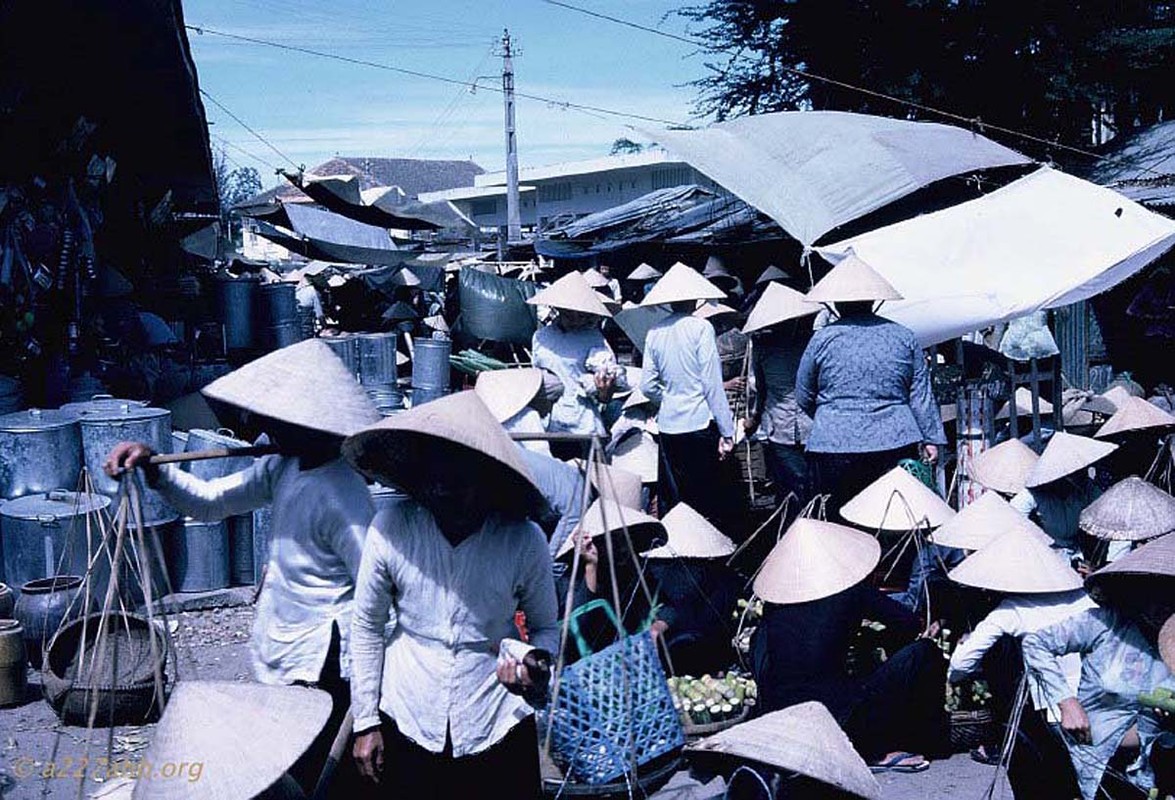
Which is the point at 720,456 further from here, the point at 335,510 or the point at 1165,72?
the point at 1165,72

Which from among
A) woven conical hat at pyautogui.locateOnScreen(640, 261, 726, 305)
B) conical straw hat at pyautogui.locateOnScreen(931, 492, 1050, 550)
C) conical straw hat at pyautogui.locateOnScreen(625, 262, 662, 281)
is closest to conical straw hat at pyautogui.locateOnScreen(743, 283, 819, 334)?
woven conical hat at pyautogui.locateOnScreen(640, 261, 726, 305)

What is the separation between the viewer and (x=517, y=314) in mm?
13352

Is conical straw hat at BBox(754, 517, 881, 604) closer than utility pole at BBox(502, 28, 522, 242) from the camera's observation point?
Yes

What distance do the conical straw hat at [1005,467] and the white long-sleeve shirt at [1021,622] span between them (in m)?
1.82

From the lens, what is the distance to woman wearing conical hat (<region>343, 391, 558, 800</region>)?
276cm

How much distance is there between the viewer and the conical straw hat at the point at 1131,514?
4559 millimetres

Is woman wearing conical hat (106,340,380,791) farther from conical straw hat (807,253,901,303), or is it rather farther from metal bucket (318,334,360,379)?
metal bucket (318,334,360,379)

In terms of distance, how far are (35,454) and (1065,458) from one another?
17.1 feet

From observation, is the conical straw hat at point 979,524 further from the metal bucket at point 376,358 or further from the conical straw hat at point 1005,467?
the metal bucket at point 376,358

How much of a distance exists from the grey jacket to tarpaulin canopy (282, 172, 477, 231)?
1043 cm

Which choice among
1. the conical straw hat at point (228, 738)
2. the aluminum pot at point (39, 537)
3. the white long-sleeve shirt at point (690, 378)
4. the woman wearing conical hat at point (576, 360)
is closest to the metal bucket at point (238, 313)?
the woman wearing conical hat at point (576, 360)

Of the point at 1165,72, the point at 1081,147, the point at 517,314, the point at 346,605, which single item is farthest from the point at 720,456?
the point at 1165,72

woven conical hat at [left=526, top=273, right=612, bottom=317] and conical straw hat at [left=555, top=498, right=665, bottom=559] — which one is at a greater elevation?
woven conical hat at [left=526, top=273, right=612, bottom=317]

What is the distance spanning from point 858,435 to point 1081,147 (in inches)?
382
